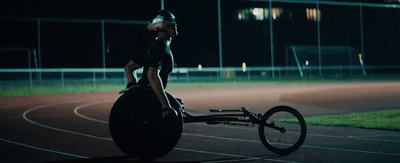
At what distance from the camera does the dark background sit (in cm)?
4338

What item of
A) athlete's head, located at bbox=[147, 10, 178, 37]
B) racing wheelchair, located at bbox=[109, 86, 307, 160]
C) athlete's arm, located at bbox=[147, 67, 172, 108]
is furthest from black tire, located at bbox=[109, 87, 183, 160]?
athlete's head, located at bbox=[147, 10, 178, 37]

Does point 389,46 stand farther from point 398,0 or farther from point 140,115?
point 140,115

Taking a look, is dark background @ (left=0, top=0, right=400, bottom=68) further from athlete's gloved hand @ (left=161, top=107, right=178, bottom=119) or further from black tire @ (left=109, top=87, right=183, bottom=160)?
athlete's gloved hand @ (left=161, top=107, right=178, bottom=119)

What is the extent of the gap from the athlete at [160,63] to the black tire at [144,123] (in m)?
0.15

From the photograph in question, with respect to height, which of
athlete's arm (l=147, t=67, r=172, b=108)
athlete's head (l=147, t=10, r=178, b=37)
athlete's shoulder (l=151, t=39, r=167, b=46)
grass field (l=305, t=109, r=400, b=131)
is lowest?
grass field (l=305, t=109, r=400, b=131)

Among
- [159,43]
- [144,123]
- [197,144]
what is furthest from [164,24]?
[197,144]

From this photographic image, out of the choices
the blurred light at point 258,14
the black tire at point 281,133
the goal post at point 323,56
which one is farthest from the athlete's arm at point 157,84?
the blurred light at point 258,14

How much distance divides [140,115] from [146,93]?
0.27 m

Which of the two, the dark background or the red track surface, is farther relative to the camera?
the dark background

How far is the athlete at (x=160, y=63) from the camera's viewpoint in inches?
239

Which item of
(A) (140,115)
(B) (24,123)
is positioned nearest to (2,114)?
(B) (24,123)

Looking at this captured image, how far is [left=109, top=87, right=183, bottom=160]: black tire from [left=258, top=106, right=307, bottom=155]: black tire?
1.34m

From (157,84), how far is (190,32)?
1751 inches

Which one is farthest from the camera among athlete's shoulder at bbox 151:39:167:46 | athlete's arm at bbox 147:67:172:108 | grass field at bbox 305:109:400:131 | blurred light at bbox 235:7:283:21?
blurred light at bbox 235:7:283:21
